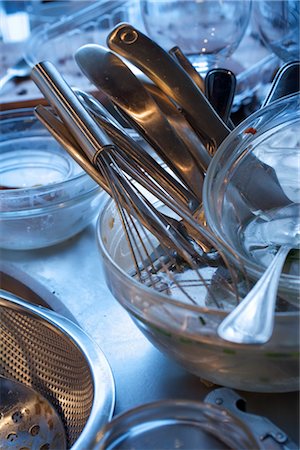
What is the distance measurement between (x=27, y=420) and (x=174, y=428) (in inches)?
6.6

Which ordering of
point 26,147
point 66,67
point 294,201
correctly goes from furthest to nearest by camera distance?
point 66,67 → point 26,147 → point 294,201

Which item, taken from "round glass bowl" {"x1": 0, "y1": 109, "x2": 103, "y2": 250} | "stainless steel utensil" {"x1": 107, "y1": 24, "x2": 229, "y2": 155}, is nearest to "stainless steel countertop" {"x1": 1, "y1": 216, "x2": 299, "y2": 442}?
"round glass bowl" {"x1": 0, "y1": 109, "x2": 103, "y2": 250}

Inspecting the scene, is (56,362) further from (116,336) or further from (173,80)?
(173,80)

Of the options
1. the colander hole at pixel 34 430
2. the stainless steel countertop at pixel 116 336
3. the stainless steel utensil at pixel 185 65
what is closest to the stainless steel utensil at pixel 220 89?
the stainless steel utensil at pixel 185 65

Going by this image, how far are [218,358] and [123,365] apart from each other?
0.10m

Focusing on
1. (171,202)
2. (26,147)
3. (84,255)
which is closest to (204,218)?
(171,202)

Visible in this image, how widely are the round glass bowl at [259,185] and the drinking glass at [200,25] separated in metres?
0.22

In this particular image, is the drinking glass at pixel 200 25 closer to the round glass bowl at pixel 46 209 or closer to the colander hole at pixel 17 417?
the round glass bowl at pixel 46 209

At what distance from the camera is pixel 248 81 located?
2.14 ft

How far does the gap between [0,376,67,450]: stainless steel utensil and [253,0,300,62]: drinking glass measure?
0.37 meters

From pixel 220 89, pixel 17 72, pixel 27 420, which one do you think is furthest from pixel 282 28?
pixel 27 420

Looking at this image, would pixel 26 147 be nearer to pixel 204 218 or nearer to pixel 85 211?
pixel 85 211

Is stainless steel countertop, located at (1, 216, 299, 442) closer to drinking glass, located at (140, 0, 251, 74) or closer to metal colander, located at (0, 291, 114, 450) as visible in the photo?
metal colander, located at (0, 291, 114, 450)

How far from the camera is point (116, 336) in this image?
44 cm
